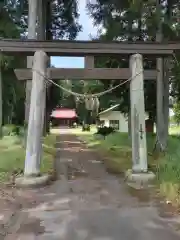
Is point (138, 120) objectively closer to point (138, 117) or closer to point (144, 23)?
point (138, 117)

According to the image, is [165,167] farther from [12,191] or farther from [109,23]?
[109,23]

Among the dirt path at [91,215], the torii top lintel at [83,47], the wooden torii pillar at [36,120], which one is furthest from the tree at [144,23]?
the dirt path at [91,215]

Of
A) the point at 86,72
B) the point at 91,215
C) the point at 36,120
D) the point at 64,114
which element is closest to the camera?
the point at 91,215

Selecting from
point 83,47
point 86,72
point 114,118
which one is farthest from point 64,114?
point 83,47

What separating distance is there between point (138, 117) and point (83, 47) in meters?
2.55

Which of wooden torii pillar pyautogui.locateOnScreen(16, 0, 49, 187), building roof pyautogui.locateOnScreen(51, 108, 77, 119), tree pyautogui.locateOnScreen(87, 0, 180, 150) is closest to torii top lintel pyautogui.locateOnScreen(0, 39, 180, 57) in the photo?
wooden torii pillar pyautogui.locateOnScreen(16, 0, 49, 187)

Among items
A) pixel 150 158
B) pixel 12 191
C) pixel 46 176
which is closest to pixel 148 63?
pixel 150 158

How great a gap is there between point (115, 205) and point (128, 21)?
1188cm

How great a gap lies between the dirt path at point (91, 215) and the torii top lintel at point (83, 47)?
3.72 m

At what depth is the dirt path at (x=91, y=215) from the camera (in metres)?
5.86

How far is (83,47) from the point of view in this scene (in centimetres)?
1082

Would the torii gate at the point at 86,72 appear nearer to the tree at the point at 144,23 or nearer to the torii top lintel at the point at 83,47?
the torii top lintel at the point at 83,47

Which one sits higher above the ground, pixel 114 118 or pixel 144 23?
pixel 144 23

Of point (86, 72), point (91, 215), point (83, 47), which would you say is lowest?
point (91, 215)
